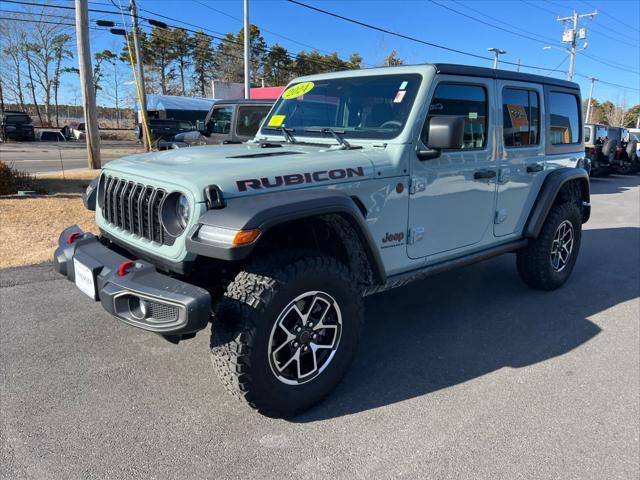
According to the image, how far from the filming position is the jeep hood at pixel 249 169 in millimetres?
2438

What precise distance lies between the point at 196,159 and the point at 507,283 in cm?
363

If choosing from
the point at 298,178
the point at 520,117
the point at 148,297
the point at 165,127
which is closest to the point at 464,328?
the point at 520,117

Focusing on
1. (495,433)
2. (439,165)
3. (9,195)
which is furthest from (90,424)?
(9,195)

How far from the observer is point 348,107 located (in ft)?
11.6

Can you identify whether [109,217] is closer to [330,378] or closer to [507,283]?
[330,378]

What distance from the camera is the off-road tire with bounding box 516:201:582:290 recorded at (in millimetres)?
4473

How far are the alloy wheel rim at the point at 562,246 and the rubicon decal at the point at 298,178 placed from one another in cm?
277

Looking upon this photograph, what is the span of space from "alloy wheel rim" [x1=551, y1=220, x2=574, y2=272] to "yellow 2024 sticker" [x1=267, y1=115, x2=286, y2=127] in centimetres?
284

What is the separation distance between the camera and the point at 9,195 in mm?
8328

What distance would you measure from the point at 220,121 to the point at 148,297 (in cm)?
758

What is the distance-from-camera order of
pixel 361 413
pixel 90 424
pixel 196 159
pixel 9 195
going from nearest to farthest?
pixel 90 424 → pixel 361 413 → pixel 196 159 → pixel 9 195

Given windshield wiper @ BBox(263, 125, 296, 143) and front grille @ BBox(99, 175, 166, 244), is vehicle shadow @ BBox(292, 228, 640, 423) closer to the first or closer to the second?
front grille @ BBox(99, 175, 166, 244)

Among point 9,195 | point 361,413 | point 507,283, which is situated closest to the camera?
point 361,413

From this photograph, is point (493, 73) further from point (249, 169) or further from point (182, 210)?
point (182, 210)
